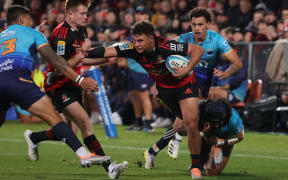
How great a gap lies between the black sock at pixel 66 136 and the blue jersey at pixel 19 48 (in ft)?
2.88

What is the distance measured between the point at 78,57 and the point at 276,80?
8153 mm

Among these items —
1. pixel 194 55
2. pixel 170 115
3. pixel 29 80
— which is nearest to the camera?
pixel 29 80

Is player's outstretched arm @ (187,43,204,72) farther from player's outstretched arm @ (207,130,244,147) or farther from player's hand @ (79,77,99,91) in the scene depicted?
player's hand @ (79,77,99,91)

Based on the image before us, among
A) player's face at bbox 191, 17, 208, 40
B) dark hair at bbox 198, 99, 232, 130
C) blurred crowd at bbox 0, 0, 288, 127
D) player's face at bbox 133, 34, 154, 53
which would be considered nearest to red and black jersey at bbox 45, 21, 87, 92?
player's face at bbox 133, 34, 154, 53

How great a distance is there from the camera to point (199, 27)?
34.2 feet

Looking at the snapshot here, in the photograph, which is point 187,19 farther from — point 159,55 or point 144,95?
point 159,55

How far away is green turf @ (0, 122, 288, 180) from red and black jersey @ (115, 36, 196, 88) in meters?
1.31

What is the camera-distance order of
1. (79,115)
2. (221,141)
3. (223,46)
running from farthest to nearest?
1. (223,46)
2. (79,115)
3. (221,141)

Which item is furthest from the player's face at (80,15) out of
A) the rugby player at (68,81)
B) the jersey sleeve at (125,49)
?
the jersey sleeve at (125,49)

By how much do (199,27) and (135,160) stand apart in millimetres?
2390

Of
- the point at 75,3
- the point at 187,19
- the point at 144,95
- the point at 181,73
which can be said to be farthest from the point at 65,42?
the point at 187,19

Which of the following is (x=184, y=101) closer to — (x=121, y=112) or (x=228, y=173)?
(x=228, y=173)

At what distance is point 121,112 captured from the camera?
18625 mm

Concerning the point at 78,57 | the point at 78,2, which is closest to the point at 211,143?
the point at 78,57
